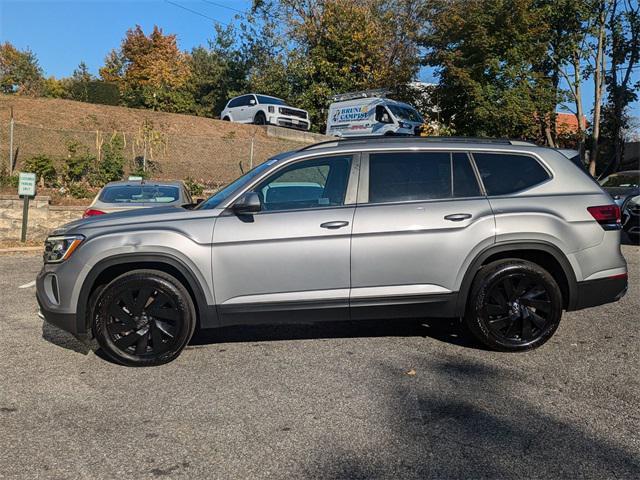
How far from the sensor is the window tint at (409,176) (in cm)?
477

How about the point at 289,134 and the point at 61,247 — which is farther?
the point at 289,134

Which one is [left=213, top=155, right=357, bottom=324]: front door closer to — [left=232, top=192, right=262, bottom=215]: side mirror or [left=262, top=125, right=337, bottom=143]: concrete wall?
[left=232, top=192, right=262, bottom=215]: side mirror

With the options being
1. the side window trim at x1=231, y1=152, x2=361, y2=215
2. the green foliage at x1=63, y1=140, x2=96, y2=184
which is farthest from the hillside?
the side window trim at x1=231, y1=152, x2=361, y2=215

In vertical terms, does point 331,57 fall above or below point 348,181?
above

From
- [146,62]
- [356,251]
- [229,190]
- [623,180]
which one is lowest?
[356,251]

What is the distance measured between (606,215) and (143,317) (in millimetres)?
4027

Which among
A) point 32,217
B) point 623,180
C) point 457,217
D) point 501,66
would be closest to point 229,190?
point 457,217

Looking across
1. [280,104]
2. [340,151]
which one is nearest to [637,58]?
[280,104]

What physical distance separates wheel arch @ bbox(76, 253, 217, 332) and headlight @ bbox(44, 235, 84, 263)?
0.27 m

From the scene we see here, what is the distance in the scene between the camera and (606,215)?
484cm

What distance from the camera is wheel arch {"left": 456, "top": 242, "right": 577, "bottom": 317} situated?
15.4 ft

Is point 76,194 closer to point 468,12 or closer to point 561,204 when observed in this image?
point 561,204

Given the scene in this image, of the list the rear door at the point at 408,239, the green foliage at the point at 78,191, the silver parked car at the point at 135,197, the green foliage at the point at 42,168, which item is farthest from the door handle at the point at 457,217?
the green foliage at the point at 42,168

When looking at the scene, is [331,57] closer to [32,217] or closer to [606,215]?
[32,217]
